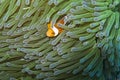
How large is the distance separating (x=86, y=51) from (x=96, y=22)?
0.94 feet

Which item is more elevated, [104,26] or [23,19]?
[23,19]

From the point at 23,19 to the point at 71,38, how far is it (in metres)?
0.49

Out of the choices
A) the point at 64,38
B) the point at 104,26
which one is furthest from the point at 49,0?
the point at 104,26

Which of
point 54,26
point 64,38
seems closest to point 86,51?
point 64,38

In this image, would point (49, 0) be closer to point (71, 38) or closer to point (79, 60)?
point (71, 38)

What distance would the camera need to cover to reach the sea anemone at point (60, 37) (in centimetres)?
199

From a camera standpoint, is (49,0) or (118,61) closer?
(49,0)

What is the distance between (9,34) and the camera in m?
2.09

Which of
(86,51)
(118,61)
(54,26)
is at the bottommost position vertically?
(118,61)

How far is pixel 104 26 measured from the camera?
79.2 inches

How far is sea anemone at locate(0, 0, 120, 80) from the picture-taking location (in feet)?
6.53

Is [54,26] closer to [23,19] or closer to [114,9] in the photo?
[23,19]

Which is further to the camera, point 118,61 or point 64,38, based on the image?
point 118,61

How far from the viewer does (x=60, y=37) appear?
2.02 m
